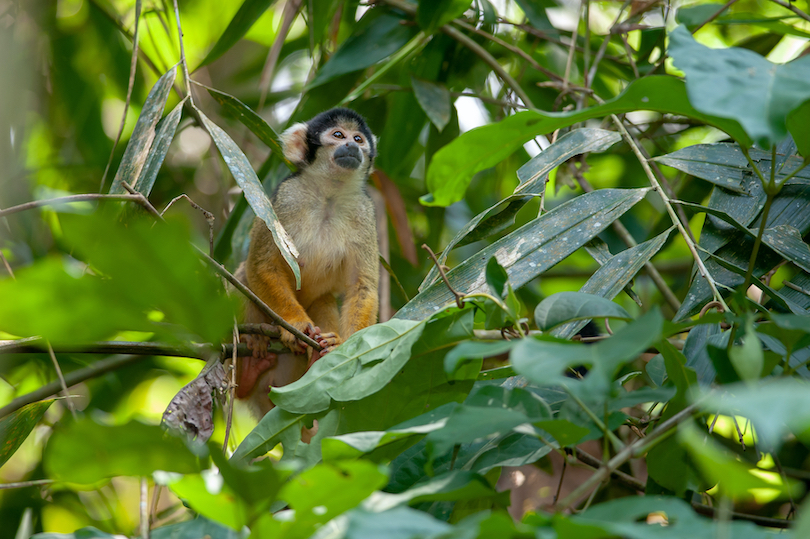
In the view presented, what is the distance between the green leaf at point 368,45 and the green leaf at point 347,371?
1.97 m

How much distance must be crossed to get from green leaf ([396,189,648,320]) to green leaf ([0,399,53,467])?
4.04 ft

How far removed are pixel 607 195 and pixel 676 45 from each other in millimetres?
884

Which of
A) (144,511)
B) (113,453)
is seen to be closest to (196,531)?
(144,511)

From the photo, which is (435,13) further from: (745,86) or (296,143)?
(745,86)

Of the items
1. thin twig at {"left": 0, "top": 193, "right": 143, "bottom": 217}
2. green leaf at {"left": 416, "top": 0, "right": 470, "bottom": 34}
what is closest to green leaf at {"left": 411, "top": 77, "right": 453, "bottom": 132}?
green leaf at {"left": 416, "top": 0, "right": 470, "bottom": 34}

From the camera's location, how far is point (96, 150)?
417 cm

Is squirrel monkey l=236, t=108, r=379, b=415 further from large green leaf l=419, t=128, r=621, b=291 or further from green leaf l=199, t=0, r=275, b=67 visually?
large green leaf l=419, t=128, r=621, b=291

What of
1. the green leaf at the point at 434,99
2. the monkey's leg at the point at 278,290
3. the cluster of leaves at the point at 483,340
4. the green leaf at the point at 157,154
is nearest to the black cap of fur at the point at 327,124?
the cluster of leaves at the point at 483,340

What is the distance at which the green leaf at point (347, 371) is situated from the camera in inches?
57.9

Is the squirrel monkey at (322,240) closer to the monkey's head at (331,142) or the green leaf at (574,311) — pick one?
the monkey's head at (331,142)

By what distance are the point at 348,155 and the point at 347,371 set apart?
2.33m

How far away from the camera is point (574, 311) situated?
4.11 ft

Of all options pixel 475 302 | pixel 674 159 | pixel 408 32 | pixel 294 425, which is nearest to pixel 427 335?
pixel 475 302

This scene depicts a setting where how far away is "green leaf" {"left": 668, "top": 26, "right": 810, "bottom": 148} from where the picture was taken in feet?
3.14
